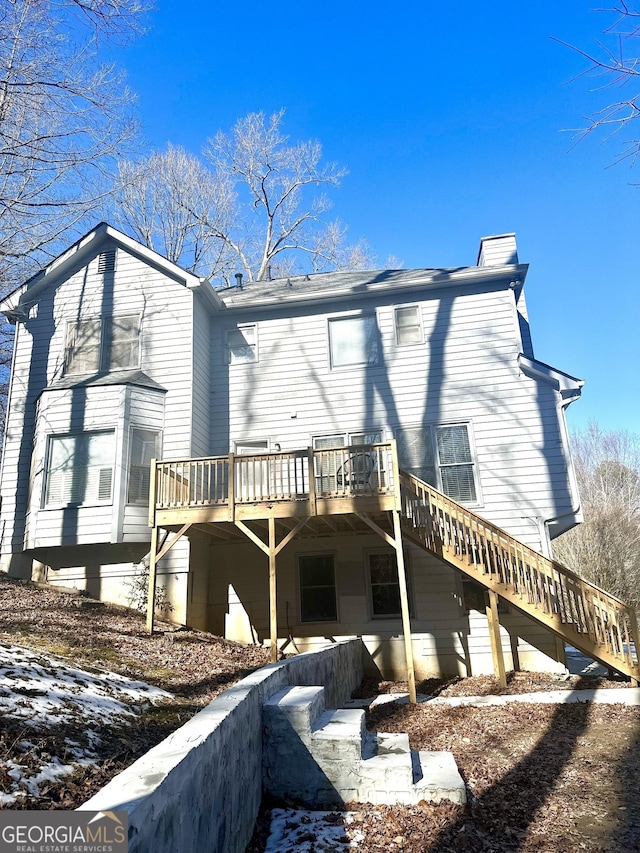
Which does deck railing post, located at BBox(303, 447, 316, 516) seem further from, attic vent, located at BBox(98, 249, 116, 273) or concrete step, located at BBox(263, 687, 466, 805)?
attic vent, located at BBox(98, 249, 116, 273)

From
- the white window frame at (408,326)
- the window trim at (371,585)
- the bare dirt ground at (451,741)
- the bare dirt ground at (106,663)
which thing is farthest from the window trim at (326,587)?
the white window frame at (408,326)

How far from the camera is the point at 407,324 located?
543 inches

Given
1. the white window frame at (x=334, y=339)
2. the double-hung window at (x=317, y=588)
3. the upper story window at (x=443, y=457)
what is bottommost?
the double-hung window at (x=317, y=588)

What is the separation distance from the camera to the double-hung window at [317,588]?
12.3 m

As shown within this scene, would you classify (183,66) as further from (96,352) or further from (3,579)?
(3,579)

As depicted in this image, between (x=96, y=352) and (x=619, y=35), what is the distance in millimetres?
12888

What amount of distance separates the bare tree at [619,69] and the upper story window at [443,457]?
9263 millimetres

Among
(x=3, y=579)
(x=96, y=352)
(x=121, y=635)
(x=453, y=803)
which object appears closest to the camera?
(x=453, y=803)

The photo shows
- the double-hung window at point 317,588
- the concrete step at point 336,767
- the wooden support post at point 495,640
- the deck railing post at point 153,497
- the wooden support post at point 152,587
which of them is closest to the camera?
the concrete step at point 336,767

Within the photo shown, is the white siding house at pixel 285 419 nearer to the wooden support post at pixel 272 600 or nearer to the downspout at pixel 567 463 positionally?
the downspout at pixel 567 463

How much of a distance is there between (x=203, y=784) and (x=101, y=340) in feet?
41.9

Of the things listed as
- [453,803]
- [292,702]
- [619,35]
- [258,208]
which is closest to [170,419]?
[292,702]

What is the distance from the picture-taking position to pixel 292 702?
15.8 ft

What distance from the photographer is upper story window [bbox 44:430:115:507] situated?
12.2 m
